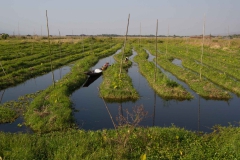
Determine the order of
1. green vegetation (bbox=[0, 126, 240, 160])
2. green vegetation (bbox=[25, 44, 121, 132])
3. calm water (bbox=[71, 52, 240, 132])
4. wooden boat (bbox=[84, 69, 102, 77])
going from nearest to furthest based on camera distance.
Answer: green vegetation (bbox=[0, 126, 240, 160])
green vegetation (bbox=[25, 44, 121, 132])
calm water (bbox=[71, 52, 240, 132])
wooden boat (bbox=[84, 69, 102, 77])

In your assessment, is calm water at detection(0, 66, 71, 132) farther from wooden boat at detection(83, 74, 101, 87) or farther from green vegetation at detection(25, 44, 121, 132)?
wooden boat at detection(83, 74, 101, 87)

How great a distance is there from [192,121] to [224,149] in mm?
4060

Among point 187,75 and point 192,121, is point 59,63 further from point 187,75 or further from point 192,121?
point 192,121

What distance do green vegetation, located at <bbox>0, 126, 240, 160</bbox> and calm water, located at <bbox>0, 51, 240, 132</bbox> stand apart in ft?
6.40

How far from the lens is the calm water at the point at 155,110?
10.4m

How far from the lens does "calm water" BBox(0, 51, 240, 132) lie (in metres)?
10.4

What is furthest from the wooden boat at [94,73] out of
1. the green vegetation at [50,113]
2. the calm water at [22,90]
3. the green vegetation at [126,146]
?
the green vegetation at [126,146]

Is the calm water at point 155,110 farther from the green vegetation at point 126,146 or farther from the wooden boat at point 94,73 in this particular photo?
the wooden boat at point 94,73

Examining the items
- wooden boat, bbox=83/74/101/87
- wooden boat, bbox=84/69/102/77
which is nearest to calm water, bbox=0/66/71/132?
wooden boat, bbox=83/74/101/87

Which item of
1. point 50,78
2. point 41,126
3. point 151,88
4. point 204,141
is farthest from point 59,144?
point 50,78

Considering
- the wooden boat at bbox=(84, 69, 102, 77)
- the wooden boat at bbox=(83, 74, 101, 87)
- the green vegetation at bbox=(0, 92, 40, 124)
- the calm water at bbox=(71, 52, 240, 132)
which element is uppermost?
the wooden boat at bbox=(84, 69, 102, 77)

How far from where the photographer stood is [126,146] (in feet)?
22.4

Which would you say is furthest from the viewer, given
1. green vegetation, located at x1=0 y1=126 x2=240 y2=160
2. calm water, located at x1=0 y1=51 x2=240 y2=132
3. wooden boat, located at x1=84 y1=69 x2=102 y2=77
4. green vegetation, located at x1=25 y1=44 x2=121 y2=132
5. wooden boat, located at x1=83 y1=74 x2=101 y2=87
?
wooden boat, located at x1=84 y1=69 x2=102 y2=77

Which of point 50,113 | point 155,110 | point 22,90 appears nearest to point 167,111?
point 155,110
